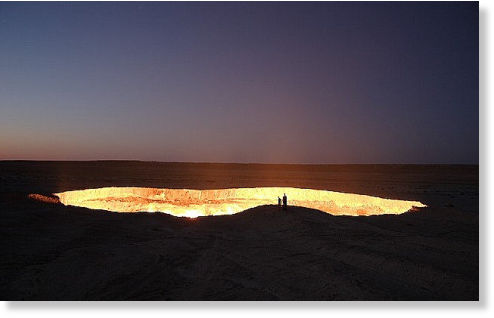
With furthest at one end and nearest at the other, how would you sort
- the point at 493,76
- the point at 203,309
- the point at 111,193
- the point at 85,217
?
the point at 111,193, the point at 85,217, the point at 493,76, the point at 203,309

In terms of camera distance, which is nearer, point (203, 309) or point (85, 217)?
point (203, 309)

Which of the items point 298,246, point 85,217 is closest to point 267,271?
point 298,246

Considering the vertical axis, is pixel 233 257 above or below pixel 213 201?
below

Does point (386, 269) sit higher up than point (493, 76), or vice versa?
point (493, 76)

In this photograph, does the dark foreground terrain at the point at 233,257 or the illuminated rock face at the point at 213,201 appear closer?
the dark foreground terrain at the point at 233,257

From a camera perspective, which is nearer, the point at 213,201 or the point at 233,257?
the point at 233,257

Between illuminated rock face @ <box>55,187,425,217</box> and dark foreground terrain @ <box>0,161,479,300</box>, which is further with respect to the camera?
illuminated rock face @ <box>55,187,425,217</box>
